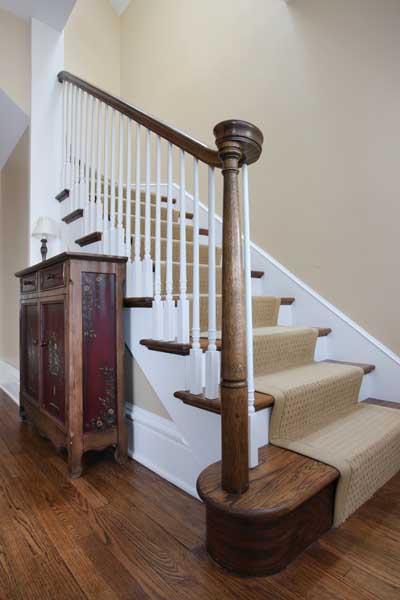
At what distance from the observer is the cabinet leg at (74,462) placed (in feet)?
4.97

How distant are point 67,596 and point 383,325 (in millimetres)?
1700

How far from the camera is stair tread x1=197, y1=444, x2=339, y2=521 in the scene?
35.7 inches

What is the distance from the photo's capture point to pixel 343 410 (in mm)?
1604

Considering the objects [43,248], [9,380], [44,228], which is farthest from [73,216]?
[9,380]

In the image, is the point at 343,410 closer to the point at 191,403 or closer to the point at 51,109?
the point at 191,403

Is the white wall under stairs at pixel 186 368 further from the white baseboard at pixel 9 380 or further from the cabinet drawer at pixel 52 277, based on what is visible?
the white baseboard at pixel 9 380

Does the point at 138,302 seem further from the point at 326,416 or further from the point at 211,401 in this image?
the point at 326,416

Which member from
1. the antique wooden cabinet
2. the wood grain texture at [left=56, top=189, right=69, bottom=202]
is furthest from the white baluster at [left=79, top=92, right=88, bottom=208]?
the antique wooden cabinet

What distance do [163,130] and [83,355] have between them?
1039 mm

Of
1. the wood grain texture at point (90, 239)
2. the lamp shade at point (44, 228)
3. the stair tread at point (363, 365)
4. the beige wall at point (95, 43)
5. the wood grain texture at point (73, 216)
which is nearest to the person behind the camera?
the stair tread at point (363, 365)

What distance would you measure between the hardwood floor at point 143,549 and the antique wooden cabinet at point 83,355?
0.64 feet

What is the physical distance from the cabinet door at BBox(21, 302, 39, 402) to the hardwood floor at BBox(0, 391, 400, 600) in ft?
2.17

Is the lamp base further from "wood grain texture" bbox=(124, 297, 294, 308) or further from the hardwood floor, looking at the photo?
the hardwood floor

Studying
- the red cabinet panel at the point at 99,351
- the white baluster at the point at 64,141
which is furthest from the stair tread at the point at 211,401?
the white baluster at the point at 64,141
